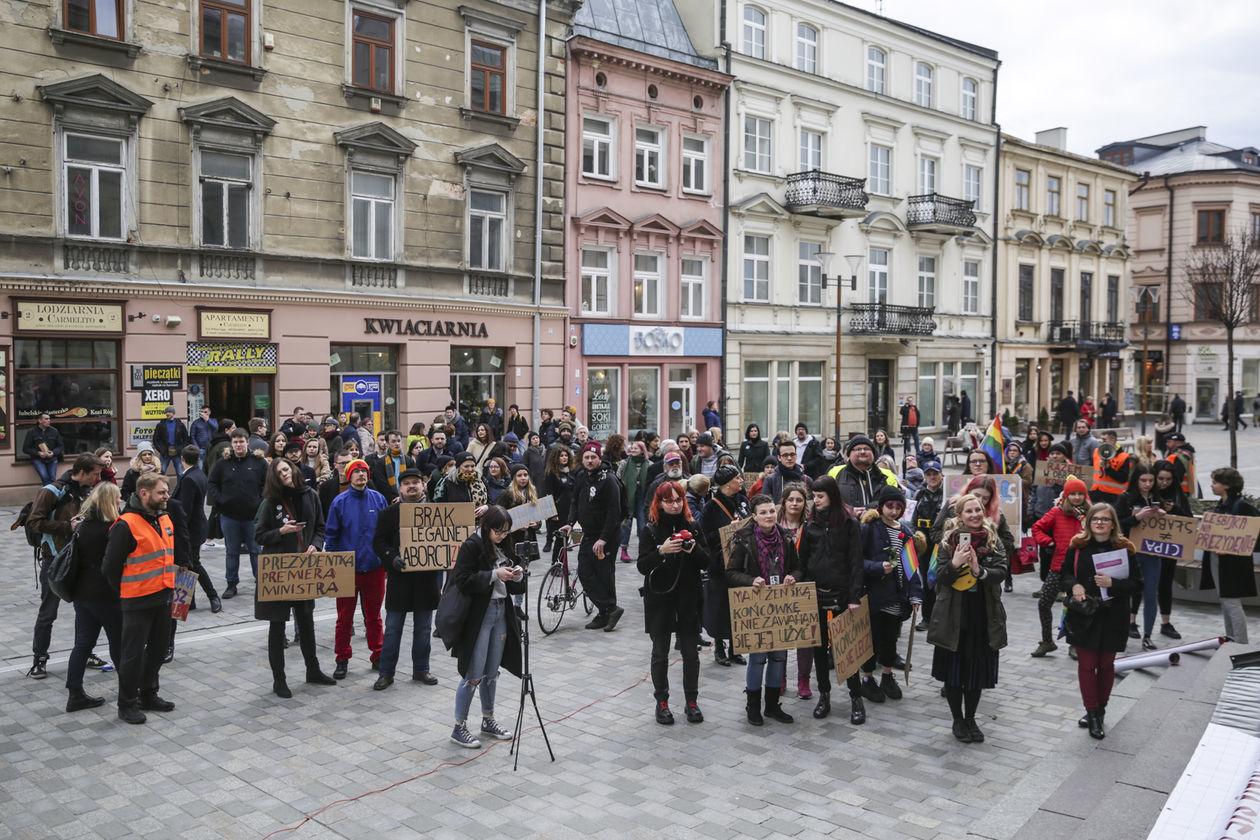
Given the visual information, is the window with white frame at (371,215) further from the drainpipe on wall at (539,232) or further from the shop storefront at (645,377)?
the shop storefront at (645,377)

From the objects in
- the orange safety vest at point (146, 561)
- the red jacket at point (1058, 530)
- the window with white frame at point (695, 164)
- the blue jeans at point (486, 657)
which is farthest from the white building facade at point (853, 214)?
the orange safety vest at point (146, 561)

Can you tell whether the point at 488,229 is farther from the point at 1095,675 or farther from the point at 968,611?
the point at 1095,675

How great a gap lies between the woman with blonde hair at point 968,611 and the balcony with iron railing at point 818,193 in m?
24.8

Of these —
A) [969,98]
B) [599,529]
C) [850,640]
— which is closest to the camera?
[850,640]

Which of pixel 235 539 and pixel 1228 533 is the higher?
pixel 1228 533

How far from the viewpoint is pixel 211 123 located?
19281mm

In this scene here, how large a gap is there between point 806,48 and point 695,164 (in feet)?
21.5

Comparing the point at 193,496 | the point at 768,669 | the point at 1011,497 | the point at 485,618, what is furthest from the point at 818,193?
the point at 485,618

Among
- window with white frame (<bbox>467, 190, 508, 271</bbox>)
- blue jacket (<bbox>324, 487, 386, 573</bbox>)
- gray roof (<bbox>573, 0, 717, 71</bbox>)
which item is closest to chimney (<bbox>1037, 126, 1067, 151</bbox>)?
gray roof (<bbox>573, 0, 717, 71</bbox>)

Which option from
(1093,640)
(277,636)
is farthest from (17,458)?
(1093,640)

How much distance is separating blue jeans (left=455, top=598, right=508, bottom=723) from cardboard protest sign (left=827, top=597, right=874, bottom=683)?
2.52 metres

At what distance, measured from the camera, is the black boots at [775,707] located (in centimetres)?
777

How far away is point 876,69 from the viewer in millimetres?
34250

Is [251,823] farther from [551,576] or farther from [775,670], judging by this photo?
[551,576]
